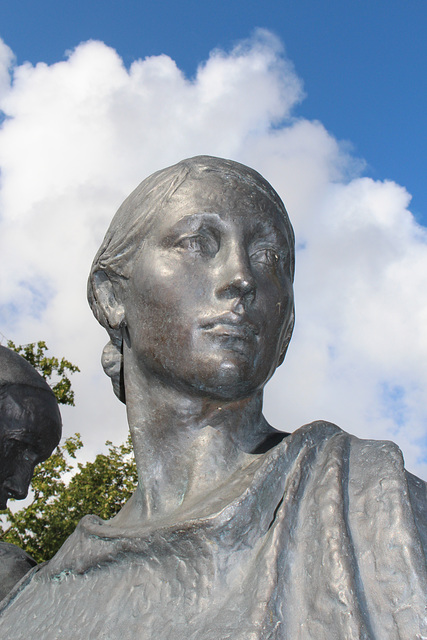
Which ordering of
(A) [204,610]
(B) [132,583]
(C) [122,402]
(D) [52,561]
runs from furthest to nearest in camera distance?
(C) [122,402] < (D) [52,561] < (B) [132,583] < (A) [204,610]

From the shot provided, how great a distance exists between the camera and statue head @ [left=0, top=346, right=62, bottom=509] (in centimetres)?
373

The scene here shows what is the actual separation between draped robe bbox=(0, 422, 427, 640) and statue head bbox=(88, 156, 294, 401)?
417 millimetres

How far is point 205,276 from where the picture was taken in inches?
110

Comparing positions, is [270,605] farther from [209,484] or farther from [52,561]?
[52,561]

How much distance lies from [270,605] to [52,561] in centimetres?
126

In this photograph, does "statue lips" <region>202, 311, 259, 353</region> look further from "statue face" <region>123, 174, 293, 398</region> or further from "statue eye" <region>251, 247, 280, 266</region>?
"statue eye" <region>251, 247, 280, 266</region>

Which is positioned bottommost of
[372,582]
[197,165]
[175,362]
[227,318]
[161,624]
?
[161,624]

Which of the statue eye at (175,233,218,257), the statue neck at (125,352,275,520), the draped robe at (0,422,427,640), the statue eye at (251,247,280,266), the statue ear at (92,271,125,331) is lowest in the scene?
the draped robe at (0,422,427,640)

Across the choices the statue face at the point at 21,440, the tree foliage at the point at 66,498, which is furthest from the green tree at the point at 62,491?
the statue face at the point at 21,440

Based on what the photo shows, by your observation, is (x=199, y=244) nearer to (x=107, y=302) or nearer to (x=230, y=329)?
(x=230, y=329)

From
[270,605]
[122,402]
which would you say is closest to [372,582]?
[270,605]

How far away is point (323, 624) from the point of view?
6.84 feet

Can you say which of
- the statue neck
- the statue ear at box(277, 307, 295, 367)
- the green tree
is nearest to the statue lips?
the statue neck

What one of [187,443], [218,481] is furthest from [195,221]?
[218,481]
